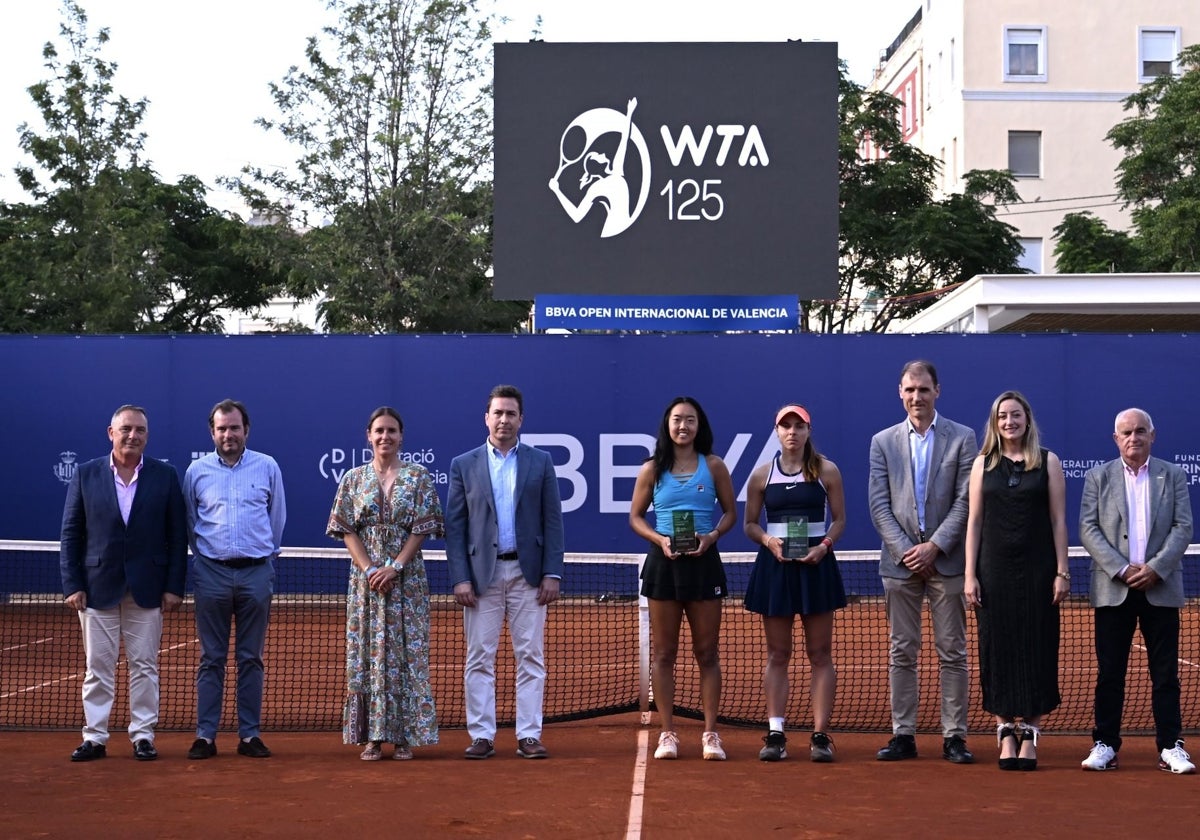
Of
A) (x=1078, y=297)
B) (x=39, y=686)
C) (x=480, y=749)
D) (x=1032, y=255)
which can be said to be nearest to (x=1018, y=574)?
(x=480, y=749)

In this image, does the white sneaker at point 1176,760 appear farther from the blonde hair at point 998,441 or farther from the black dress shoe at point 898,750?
Result: the blonde hair at point 998,441

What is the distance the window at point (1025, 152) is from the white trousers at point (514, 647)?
40105 mm

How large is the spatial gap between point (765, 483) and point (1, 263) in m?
22.6

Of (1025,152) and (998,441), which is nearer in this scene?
(998,441)

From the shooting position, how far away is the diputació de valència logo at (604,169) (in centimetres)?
1519

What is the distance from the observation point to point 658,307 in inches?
612

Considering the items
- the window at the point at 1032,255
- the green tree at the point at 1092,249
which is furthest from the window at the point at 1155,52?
the green tree at the point at 1092,249

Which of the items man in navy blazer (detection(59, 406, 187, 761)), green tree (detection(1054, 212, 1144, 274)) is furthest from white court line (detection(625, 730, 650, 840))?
green tree (detection(1054, 212, 1144, 274))

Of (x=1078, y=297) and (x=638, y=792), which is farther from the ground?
(x=1078, y=297)

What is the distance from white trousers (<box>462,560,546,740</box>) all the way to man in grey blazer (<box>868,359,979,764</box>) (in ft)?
5.87

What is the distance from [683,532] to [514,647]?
1.07m

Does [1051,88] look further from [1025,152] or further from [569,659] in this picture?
[569,659]

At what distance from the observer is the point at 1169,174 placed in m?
33.6

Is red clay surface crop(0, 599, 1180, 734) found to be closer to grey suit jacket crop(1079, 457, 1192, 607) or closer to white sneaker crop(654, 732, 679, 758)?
white sneaker crop(654, 732, 679, 758)
